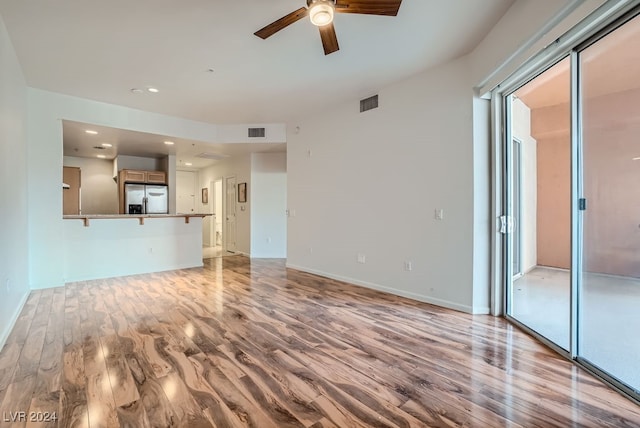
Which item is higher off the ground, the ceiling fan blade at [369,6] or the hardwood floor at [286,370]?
the ceiling fan blade at [369,6]

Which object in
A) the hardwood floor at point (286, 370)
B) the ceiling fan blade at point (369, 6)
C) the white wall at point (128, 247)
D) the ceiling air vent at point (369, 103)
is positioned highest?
the ceiling air vent at point (369, 103)

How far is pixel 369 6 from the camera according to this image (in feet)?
7.01

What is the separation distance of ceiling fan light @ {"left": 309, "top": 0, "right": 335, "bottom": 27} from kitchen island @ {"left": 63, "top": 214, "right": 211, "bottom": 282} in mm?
4711

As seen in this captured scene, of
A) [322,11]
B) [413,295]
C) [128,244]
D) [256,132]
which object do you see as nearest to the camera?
[322,11]

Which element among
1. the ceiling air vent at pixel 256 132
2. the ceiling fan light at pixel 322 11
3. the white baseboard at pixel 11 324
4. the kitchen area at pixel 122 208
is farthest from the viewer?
the ceiling air vent at pixel 256 132

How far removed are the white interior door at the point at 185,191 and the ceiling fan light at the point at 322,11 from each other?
8720 mm

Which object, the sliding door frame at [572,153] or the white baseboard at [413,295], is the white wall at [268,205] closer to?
the white baseboard at [413,295]

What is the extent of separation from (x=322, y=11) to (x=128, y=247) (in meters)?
5.09

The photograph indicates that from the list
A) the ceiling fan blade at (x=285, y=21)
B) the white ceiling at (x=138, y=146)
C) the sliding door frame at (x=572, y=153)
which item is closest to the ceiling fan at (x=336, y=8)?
the ceiling fan blade at (x=285, y=21)

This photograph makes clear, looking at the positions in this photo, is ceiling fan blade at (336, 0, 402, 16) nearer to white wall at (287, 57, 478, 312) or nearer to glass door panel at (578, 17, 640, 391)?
glass door panel at (578, 17, 640, 391)

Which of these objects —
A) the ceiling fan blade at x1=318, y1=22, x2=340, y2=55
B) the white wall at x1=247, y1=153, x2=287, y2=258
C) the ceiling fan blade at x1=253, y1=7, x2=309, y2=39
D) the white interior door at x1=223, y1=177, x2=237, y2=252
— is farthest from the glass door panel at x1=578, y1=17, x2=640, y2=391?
the white interior door at x1=223, y1=177, x2=237, y2=252

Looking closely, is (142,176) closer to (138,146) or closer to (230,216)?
(138,146)

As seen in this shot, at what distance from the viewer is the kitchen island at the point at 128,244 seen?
4.78m

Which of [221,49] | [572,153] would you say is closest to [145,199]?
[221,49]
